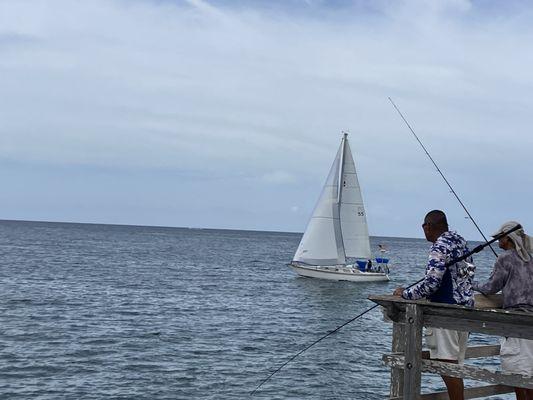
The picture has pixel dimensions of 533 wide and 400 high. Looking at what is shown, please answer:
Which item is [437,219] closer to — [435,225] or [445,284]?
[435,225]

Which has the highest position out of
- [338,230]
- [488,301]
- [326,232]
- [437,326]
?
[338,230]

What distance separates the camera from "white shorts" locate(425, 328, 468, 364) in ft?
22.1

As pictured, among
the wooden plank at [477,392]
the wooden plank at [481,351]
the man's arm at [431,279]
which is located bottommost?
the wooden plank at [477,392]

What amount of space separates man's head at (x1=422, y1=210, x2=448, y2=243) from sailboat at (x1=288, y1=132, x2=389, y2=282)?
175ft

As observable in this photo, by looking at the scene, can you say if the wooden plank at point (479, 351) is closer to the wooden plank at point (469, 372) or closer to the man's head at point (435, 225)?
the wooden plank at point (469, 372)

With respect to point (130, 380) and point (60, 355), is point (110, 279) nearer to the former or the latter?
point (60, 355)

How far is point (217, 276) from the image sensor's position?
69.8 metres

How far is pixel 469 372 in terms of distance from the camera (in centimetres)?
584

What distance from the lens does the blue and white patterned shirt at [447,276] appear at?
20.6 ft

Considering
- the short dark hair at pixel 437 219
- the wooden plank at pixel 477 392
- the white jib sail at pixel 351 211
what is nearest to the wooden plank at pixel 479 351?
the wooden plank at pixel 477 392

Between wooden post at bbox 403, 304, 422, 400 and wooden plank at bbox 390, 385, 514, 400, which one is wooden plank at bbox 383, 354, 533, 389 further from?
wooden plank at bbox 390, 385, 514, 400

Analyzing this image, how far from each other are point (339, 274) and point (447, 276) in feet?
177

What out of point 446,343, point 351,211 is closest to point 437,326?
point 446,343

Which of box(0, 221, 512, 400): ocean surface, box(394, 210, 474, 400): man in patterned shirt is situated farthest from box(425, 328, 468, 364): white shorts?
box(0, 221, 512, 400): ocean surface
